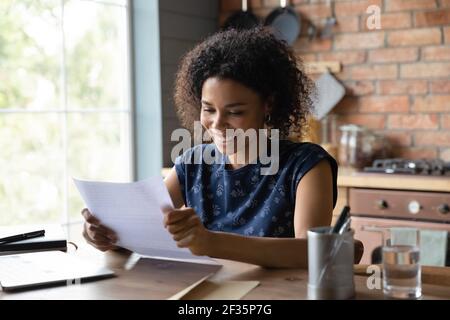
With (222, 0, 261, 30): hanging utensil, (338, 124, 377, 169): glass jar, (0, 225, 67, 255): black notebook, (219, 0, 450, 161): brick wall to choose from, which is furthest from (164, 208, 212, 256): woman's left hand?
(222, 0, 261, 30): hanging utensil

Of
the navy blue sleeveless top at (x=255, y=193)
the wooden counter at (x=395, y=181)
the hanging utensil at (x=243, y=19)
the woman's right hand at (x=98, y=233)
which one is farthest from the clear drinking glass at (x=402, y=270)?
the hanging utensil at (x=243, y=19)

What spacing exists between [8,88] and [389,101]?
1.92m

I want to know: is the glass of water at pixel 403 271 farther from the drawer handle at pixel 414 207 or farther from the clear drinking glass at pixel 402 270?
the drawer handle at pixel 414 207

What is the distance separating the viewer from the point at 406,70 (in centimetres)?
350

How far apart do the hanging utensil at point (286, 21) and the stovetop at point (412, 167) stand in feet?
2.95

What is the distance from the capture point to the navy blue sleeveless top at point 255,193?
184 cm

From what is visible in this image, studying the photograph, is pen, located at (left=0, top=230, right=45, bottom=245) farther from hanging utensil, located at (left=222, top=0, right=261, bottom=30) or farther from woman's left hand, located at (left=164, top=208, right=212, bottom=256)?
hanging utensil, located at (left=222, top=0, right=261, bottom=30)

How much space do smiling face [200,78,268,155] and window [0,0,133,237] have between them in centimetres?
156

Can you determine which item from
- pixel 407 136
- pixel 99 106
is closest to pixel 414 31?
pixel 407 136

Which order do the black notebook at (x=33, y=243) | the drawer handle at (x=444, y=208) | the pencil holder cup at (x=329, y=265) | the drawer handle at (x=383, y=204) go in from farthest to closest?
the drawer handle at (x=383, y=204) → the drawer handle at (x=444, y=208) → the black notebook at (x=33, y=243) → the pencil holder cup at (x=329, y=265)

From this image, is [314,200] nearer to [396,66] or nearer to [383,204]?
→ [383,204]

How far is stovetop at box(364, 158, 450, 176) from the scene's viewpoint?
3120mm

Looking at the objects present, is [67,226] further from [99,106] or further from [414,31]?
[414,31]

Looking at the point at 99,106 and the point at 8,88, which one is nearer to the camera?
the point at 8,88
